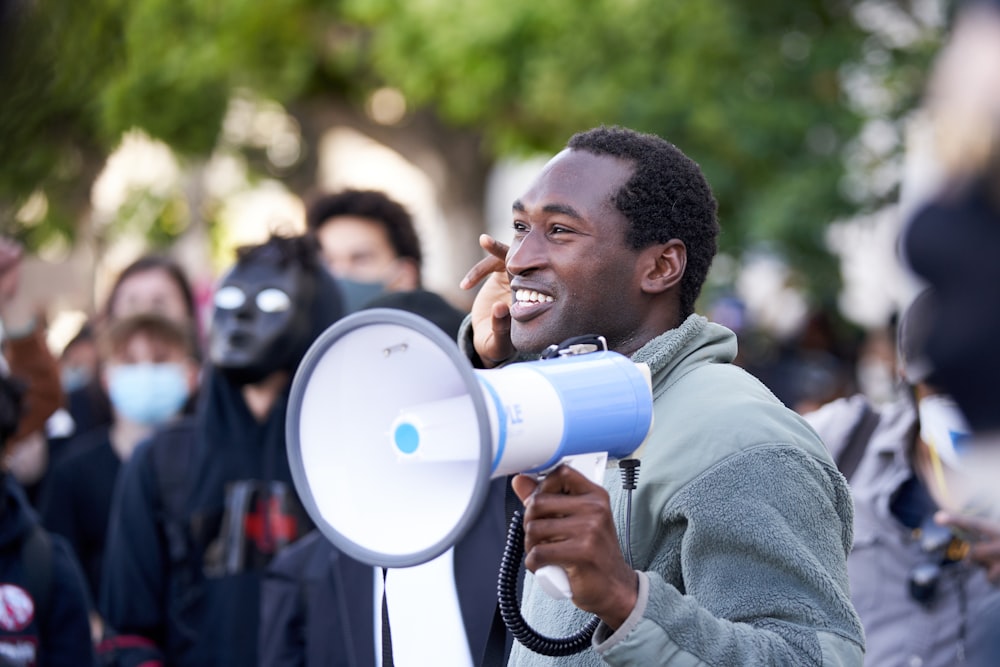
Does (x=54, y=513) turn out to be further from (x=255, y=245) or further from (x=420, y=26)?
(x=420, y=26)

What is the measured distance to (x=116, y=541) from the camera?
4914mm

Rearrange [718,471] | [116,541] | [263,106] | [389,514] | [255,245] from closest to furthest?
1. [389,514]
2. [718,471]
3. [116,541]
4. [255,245]
5. [263,106]

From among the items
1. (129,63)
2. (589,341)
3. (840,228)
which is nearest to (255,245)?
(589,341)

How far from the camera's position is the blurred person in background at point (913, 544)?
4.07 metres

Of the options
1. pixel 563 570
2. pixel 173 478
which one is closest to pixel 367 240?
pixel 173 478

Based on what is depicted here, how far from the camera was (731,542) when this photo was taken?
2.46m

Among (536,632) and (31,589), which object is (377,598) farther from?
(536,632)

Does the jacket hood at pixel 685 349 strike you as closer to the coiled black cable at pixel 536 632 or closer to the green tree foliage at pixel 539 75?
the coiled black cable at pixel 536 632

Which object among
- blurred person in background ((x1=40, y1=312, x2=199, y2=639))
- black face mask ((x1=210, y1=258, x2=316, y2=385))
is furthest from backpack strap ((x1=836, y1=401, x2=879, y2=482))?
blurred person in background ((x1=40, y1=312, x2=199, y2=639))

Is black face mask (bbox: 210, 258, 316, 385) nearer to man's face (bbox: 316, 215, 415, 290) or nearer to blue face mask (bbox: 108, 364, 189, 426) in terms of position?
man's face (bbox: 316, 215, 415, 290)

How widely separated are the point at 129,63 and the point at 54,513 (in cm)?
892

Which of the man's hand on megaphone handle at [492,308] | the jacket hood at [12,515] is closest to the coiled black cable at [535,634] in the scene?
the man's hand on megaphone handle at [492,308]

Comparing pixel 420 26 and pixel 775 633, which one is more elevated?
pixel 420 26

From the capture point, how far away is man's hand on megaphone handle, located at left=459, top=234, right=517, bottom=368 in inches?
127
